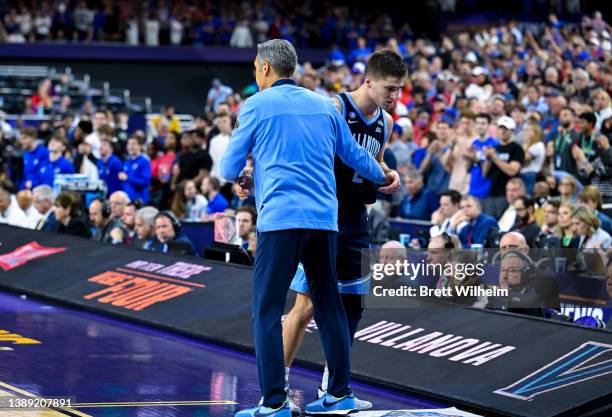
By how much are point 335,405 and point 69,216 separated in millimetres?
7038

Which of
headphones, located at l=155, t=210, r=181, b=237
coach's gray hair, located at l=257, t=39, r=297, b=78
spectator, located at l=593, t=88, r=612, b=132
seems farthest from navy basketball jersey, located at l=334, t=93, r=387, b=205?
spectator, located at l=593, t=88, r=612, b=132

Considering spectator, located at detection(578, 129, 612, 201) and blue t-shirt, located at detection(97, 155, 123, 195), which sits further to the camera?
blue t-shirt, located at detection(97, 155, 123, 195)

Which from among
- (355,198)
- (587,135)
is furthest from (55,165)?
(355,198)

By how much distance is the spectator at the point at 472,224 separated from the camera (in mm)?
11102

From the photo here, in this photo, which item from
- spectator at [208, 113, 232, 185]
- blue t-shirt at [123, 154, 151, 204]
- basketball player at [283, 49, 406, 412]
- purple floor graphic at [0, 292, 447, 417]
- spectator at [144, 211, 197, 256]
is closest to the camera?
basketball player at [283, 49, 406, 412]

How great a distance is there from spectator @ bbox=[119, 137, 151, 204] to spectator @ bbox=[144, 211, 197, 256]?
14.5 feet

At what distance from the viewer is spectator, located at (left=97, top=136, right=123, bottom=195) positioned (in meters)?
16.0

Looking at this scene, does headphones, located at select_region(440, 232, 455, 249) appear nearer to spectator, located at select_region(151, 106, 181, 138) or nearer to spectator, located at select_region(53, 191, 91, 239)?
spectator, located at select_region(53, 191, 91, 239)

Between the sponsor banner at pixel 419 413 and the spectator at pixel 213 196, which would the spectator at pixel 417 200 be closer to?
the spectator at pixel 213 196

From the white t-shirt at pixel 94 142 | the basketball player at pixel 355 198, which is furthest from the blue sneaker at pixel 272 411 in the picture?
the white t-shirt at pixel 94 142

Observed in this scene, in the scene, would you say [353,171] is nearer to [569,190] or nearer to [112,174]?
[569,190]

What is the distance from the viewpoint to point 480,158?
1361cm

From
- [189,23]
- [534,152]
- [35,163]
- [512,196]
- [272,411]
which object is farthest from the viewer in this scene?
[189,23]

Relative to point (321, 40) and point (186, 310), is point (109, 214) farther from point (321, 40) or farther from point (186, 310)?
point (321, 40)
